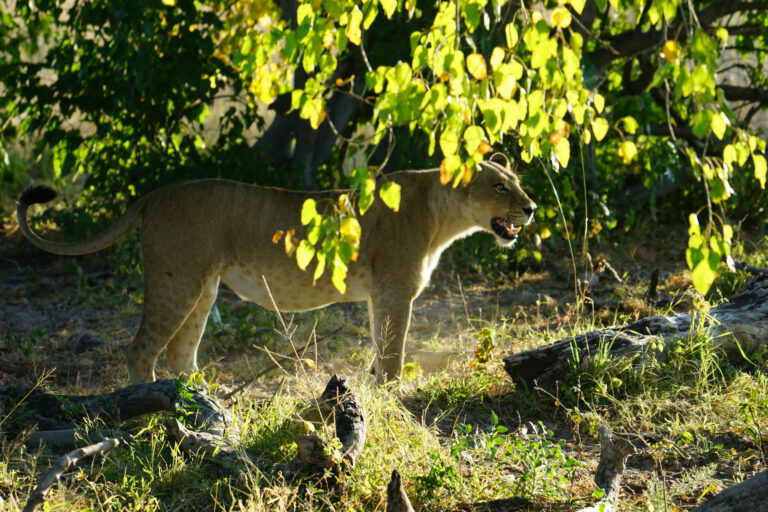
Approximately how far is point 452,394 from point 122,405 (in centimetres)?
161

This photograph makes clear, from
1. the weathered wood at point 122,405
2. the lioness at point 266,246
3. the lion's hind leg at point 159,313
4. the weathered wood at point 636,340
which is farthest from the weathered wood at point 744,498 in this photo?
the lion's hind leg at point 159,313

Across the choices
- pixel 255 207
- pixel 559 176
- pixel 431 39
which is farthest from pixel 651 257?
pixel 431 39

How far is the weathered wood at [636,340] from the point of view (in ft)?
14.4

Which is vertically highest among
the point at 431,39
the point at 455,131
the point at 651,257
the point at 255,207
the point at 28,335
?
the point at 431,39

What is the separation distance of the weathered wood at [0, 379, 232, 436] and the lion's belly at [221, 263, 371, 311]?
46.8 inches

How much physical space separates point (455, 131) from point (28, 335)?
184 inches

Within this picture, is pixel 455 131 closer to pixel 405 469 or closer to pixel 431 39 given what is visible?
pixel 431 39

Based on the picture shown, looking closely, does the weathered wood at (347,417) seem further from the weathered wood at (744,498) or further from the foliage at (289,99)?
the weathered wood at (744,498)

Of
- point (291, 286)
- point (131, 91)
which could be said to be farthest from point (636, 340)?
point (131, 91)

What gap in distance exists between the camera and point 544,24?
2.31m

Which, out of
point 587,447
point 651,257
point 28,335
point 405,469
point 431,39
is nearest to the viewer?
point 431,39

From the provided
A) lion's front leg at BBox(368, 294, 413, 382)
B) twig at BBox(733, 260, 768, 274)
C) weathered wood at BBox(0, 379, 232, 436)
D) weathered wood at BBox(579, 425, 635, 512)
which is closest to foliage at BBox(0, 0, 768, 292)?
twig at BBox(733, 260, 768, 274)

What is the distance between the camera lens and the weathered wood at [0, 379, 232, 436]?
3707mm

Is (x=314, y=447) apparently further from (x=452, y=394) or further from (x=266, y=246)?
(x=266, y=246)
